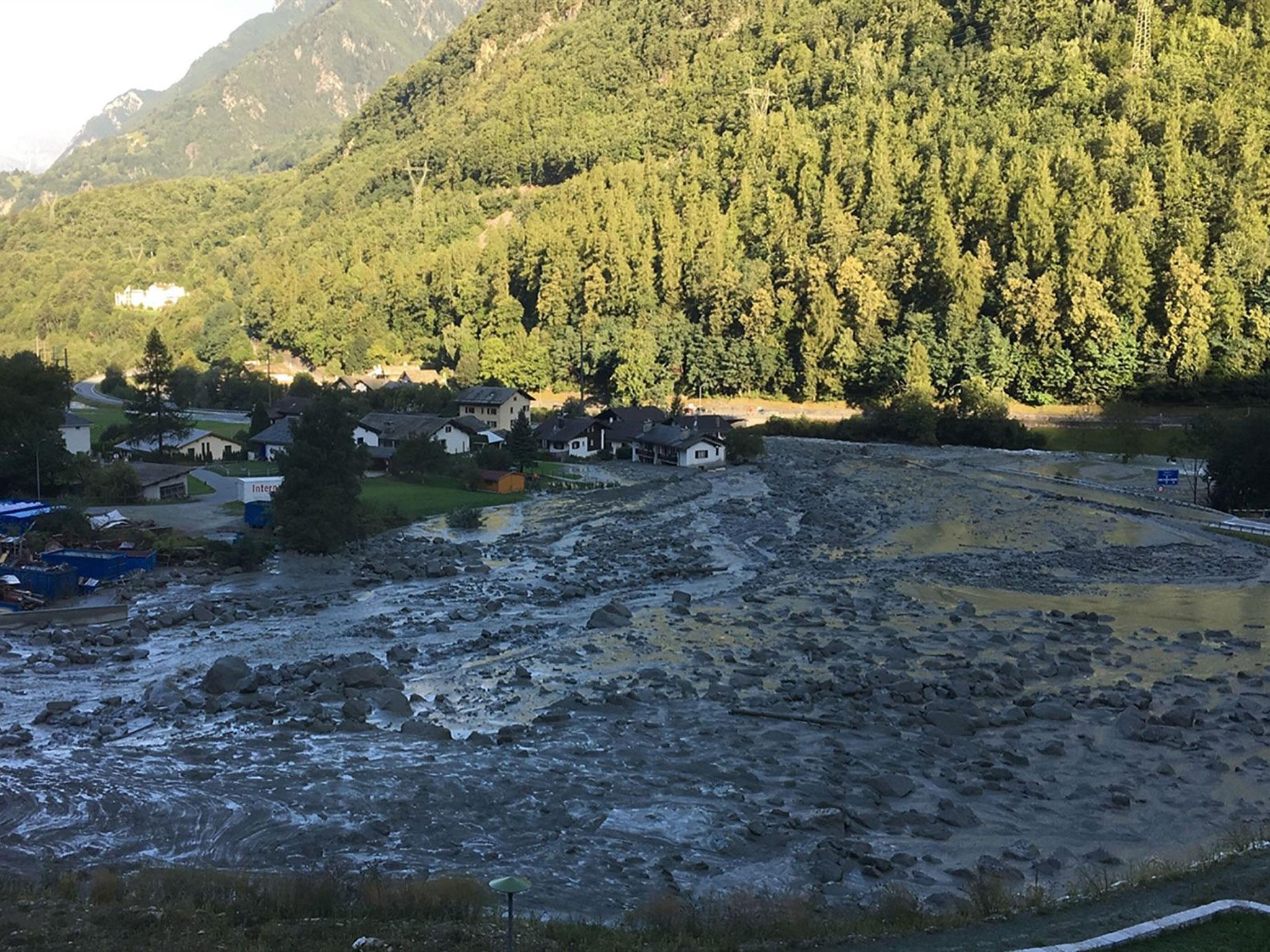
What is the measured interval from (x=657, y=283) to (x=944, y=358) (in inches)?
1098

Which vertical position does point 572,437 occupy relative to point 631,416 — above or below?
below

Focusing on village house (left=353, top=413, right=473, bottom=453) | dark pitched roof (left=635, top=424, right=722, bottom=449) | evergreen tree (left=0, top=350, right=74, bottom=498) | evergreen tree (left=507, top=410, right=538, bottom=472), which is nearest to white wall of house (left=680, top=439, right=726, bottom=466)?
dark pitched roof (left=635, top=424, right=722, bottom=449)

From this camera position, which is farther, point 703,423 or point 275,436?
point 703,423

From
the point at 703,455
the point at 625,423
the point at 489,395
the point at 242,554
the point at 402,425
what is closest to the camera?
the point at 242,554

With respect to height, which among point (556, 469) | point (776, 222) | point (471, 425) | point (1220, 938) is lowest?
point (1220, 938)

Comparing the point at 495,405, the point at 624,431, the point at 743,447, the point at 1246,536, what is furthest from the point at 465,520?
the point at 495,405

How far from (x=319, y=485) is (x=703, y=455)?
2467 centimetres

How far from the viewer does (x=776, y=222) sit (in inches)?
3398

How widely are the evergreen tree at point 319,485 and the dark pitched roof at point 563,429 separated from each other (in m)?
22.0

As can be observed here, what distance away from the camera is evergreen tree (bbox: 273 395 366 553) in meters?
30.4

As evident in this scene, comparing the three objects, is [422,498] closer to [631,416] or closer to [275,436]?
[275,436]

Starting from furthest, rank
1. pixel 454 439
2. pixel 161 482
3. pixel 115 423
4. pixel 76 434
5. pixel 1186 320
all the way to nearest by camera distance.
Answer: pixel 115 423 < pixel 1186 320 < pixel 454 439 < pixel 76 434 < pixel 161 482

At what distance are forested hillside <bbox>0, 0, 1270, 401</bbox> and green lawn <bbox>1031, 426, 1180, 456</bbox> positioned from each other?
4380mm

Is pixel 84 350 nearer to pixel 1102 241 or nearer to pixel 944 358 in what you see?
pixel 944 358
